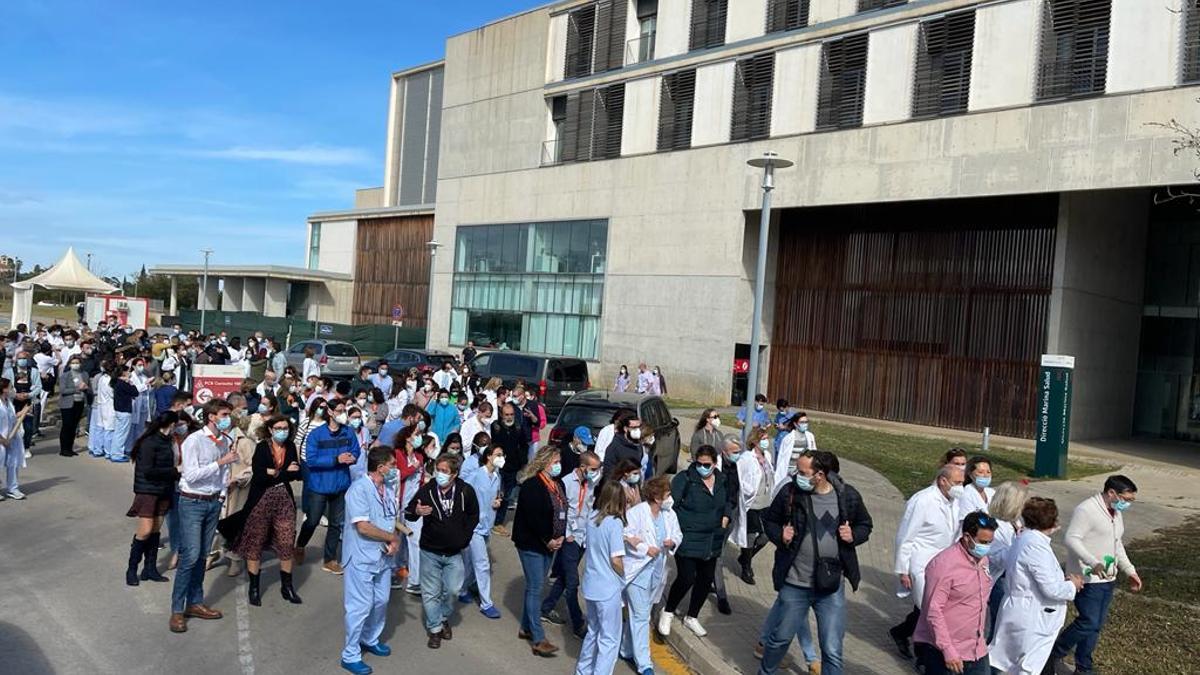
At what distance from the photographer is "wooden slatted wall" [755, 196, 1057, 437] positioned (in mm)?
27328

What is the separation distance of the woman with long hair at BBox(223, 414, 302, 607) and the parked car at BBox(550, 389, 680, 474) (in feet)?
17.5

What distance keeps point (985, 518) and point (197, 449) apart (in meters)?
6.42

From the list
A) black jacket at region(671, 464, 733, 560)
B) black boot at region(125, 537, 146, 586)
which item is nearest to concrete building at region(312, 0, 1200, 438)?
black jacket at region(671, 464, 733, 560)

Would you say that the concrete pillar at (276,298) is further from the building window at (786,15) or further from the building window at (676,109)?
the building window at (786,15)

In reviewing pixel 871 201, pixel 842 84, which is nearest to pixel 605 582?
pixel 871 201

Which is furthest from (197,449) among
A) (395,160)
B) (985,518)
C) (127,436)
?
(395,160)

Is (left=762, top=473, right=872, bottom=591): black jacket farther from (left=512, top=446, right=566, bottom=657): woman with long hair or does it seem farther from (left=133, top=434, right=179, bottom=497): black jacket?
(left=133, top=434, right=179, bottom=497): black jacket

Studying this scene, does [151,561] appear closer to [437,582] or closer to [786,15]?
[437,582]

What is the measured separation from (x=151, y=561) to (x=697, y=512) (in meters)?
5.37

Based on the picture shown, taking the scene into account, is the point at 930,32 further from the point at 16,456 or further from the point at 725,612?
the point at 16,456

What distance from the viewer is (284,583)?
8.86 m

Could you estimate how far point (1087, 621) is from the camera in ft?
23.8

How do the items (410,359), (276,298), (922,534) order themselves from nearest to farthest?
(922,534)
(410,359)
(276,298)

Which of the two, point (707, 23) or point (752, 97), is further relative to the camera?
point (707, 23)
